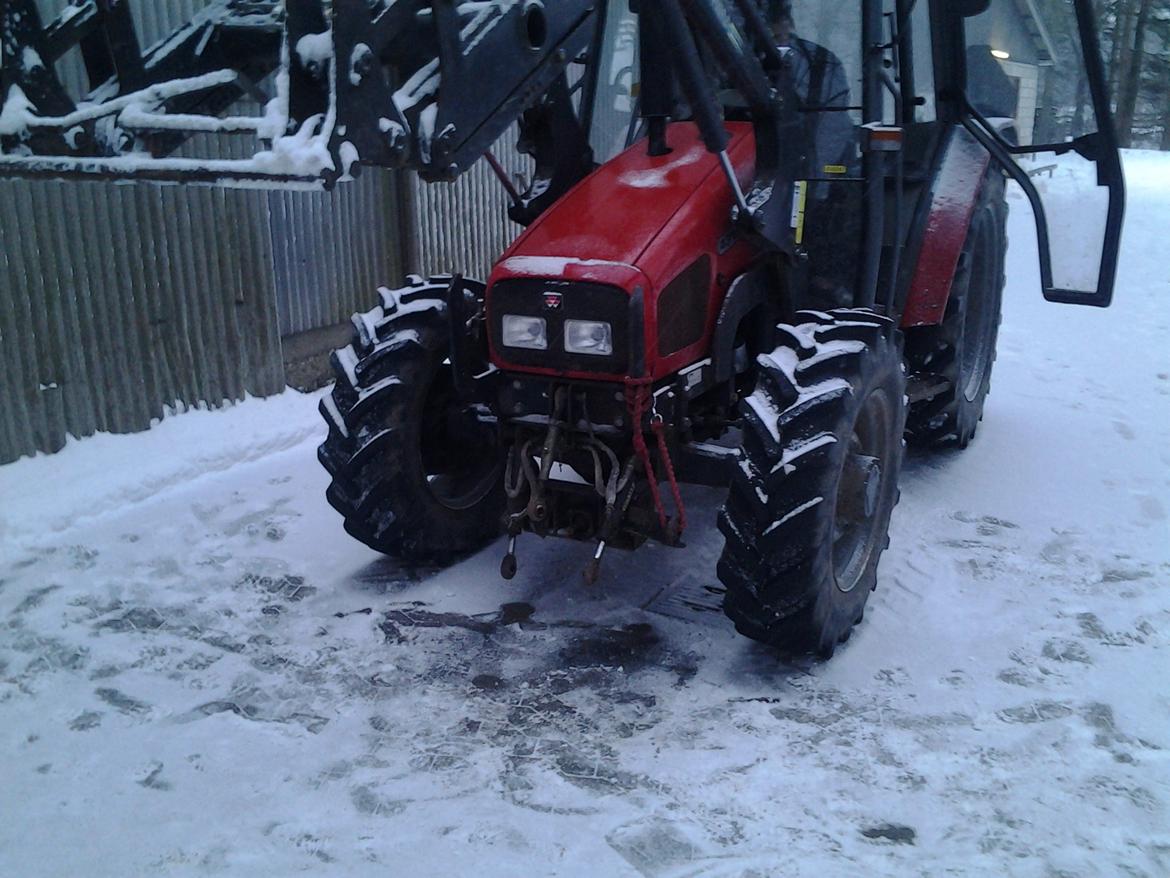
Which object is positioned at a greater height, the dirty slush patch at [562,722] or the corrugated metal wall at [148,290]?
the corrugated metal wall at [148,290]

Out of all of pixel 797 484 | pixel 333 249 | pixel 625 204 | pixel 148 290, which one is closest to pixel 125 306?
pixel 148 290

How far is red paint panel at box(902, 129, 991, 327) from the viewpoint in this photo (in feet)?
17.0

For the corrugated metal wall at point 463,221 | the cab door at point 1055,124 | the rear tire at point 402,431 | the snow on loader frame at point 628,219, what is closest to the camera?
the snow on loader frame at point 628,219

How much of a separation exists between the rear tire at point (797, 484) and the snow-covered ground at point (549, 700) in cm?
26

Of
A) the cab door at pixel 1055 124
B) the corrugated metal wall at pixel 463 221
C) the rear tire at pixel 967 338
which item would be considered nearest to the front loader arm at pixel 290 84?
the cab door at pixel 1055 124

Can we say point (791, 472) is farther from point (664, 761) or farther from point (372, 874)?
point (372, 874)

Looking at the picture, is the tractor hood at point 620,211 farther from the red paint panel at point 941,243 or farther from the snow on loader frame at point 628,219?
the red paint panel at point 941,243

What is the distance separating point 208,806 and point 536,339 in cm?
187

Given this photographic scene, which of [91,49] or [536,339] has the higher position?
[91,49]

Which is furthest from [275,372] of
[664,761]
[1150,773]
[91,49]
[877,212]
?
[1150,773]

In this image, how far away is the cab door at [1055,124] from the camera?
539 centimetres

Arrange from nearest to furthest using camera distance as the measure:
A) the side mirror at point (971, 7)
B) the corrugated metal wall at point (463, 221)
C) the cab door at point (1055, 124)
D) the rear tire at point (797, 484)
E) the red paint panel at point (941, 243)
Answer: the rear tire at point (797, 484)
the side mirror at point (971, 7)
the red paint panel at point (941, 243)
the cab door at point (1055, 124)
the corrugated metal wall at point (463, 221)

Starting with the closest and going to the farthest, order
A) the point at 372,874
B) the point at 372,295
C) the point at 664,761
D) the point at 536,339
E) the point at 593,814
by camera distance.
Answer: the point at 372,874, the point at 593,814, the point at 664,761, the point at 536,339, the point at 372,295

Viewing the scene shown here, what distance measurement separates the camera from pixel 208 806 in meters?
3.09
